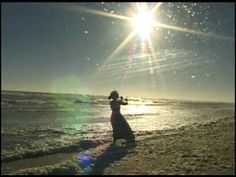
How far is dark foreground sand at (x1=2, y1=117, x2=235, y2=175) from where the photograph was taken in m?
9.72

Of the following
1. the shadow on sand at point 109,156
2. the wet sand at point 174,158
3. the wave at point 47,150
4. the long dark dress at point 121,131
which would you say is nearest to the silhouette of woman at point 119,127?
the long dark dress at point 121,131

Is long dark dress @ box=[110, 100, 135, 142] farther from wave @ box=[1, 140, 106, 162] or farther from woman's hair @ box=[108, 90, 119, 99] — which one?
woman's hair @ box=[108, 90, 119, 99]

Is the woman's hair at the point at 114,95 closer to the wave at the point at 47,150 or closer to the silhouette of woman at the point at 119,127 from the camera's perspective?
the silhouette of woman at the point at 119,127

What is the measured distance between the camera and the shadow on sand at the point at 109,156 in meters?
9.93

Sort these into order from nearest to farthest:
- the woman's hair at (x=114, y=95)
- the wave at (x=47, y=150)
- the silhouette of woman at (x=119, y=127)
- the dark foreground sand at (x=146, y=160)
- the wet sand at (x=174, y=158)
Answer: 1. the dark foreground sand at (x=146, y=160)
2. the wet sand at (x=174, y=158)
3. the wave at (x=47, y=150)
4. the silhouette of woman at (x=119, y=127)
5. the woman's hair at (x=114, y=95)

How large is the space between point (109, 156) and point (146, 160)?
1142 millimetres

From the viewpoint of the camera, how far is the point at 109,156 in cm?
1177

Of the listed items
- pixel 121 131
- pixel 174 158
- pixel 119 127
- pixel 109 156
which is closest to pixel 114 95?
pixel 119 127

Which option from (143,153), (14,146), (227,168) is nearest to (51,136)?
(14,146)

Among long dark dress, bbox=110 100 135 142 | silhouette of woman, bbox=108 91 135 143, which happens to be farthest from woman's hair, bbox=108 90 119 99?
long dark dress, bbox=110 100 135 142

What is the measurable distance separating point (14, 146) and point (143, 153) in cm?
449

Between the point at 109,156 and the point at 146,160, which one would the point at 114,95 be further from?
the point at 146,160

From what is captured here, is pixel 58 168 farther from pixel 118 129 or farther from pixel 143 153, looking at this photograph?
pixel 118 129

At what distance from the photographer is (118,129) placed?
49.2 ft
